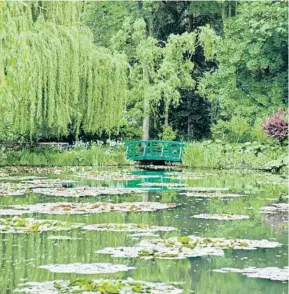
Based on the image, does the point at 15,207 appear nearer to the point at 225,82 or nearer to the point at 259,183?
the point at 259,183

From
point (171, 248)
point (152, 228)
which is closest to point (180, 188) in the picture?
point (152, 228)

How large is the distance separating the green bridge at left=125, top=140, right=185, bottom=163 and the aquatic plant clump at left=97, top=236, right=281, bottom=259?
16150 mm

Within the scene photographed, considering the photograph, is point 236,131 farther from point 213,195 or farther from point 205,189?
point 213,195

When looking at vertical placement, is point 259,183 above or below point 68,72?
below

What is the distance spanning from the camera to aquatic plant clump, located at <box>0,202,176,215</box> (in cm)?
1191

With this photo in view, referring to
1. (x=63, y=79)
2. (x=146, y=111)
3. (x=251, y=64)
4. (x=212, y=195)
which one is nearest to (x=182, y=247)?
(x=212, y=195)

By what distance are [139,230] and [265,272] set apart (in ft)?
9.40

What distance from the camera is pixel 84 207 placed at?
12.3m

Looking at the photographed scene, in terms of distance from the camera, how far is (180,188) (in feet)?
53.7

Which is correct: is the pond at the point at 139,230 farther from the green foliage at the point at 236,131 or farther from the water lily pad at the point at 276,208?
the green foliage at the point at 236,131

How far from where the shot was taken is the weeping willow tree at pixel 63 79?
20.8 m

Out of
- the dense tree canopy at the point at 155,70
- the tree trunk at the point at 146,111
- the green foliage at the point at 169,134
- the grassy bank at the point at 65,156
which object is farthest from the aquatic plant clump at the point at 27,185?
the green foliage at the point at 169,134

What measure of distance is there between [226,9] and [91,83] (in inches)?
438

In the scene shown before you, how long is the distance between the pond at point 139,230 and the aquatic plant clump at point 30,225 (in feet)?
0.04
